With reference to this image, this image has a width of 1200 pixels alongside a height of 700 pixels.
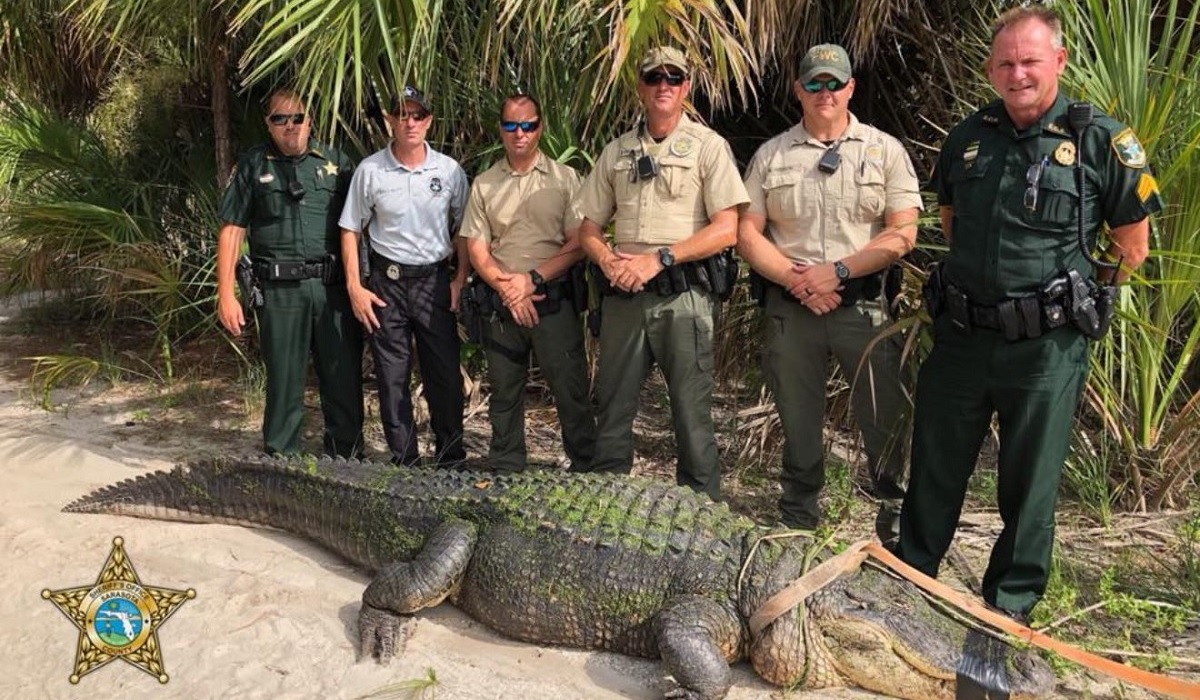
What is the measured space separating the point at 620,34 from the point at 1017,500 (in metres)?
2.51

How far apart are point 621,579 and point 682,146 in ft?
5.86

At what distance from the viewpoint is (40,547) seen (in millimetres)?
3826

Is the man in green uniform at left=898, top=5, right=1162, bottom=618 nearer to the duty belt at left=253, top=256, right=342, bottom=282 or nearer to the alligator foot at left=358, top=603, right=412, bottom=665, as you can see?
the alligator foot at left=358, top=603, right=412, bottom=665

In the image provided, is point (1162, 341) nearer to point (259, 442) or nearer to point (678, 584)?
point (678, 584)

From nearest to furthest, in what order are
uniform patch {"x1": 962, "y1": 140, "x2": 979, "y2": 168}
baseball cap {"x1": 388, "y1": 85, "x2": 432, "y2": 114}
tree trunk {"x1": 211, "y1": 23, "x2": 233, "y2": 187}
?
uniform patch {"x1": 962, "y1": 140, "x2": 979, "y2": 168}, baseball cap {"x1": 388, "y1": 85, "x2": 432, "y2": 114}, tree trunk {"x1": 211, "y1": 23, "x2": 233, "y2": 187}

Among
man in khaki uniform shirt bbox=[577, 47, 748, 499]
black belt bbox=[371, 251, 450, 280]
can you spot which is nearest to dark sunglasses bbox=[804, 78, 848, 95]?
man in khaki uniform shirt bbox=[577, 47, 748, 499]

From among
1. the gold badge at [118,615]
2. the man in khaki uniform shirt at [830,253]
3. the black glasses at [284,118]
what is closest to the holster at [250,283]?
the black glasses at [284,118]

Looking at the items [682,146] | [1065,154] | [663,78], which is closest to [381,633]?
[682,146]

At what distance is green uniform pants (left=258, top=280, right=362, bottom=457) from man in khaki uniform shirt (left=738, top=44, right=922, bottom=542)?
2.00 m

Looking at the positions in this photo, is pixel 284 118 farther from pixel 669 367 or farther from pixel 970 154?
pixel 970 154

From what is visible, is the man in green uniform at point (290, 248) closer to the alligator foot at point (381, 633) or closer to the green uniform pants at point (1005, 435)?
the alligator foot at point (381, 633)

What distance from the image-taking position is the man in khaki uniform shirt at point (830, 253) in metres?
3.63

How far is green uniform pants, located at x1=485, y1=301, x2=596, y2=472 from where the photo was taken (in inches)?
171

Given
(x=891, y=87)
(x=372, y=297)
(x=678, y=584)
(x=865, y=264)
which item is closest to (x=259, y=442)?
(x=372, y=297)
